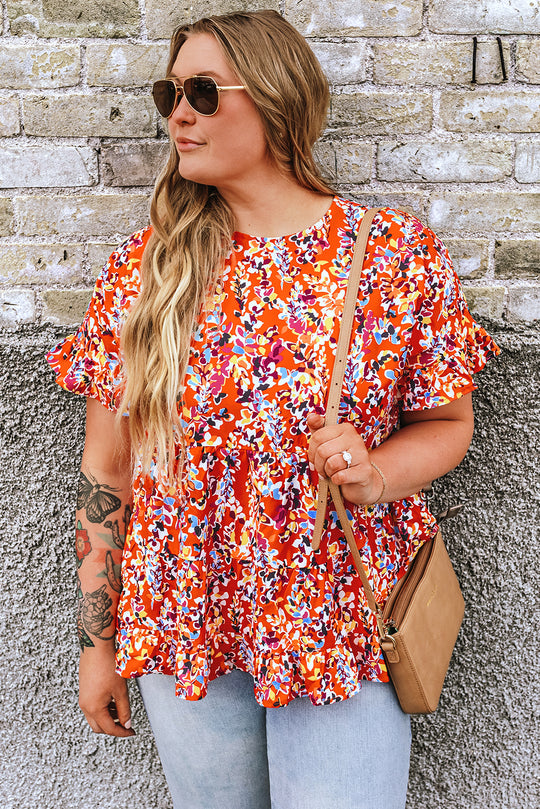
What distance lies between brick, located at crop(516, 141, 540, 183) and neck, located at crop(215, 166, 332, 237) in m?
0.63

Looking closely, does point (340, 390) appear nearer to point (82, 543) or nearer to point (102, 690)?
point (82, 543)

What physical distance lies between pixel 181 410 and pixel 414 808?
1.61m

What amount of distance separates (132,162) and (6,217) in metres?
0.36

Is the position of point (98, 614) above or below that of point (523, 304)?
below

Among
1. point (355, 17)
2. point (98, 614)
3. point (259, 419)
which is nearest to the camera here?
point (259, 419)

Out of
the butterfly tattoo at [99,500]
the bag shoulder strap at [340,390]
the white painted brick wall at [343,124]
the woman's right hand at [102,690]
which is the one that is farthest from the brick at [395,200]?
the woman's right hand at [102,690]

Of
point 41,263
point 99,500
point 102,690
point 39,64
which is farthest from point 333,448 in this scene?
point 39,64

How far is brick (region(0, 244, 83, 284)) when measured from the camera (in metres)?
1.85

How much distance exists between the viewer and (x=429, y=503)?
1983 millimetres

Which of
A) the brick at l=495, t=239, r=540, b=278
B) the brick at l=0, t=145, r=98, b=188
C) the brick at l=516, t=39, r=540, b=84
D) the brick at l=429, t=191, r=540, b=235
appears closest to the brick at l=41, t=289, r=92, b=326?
the brick at l=0, t=145, r=98, b=188

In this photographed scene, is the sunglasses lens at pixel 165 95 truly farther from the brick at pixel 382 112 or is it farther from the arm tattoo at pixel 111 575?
the arm tattoo at pixel 111 575

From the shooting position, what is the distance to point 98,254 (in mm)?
1857

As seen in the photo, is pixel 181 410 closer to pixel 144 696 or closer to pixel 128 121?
pixel 144 696

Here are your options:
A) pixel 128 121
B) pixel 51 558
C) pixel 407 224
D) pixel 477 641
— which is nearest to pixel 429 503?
pixel 477 641
